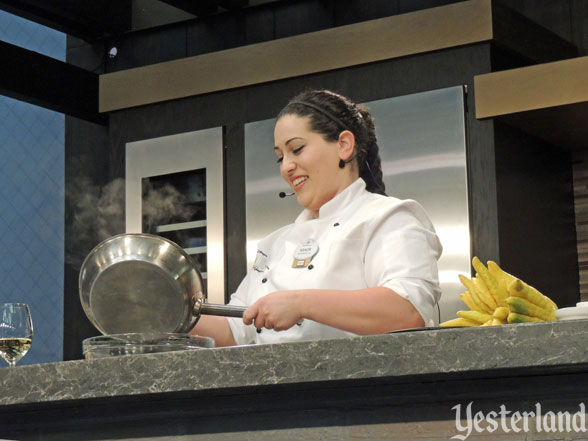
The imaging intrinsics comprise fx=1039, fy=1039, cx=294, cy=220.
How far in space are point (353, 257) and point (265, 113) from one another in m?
1.65

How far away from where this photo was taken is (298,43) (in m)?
3.36

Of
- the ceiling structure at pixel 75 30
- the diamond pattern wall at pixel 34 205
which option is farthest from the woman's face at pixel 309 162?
the diamond pattern wall at pixel 34 205

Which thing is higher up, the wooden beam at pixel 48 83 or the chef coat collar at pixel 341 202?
the wooden beam at pixel 48 83

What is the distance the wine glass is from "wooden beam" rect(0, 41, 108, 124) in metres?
2.01

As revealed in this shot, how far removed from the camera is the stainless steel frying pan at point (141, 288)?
1548 millimetres

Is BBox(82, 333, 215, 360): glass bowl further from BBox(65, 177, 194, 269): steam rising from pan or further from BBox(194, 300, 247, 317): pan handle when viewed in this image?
BBox(65, 177, 194, 269): steam rising from pan

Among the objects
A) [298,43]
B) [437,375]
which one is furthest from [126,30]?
[437,375]

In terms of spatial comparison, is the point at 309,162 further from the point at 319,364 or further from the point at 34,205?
the point at 34,205

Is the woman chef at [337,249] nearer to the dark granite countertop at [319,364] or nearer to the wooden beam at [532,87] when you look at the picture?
the dark granite countertop at [319,364]

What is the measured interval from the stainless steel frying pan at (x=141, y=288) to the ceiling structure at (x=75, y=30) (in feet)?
6.64

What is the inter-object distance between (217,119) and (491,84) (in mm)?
987

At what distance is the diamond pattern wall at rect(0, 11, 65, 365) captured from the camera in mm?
4297

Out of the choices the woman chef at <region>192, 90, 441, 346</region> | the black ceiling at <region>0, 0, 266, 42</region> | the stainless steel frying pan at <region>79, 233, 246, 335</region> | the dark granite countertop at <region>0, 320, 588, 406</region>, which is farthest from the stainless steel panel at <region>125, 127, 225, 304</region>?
the dark granite countertop at <region>0, 320, 588, 406</region>

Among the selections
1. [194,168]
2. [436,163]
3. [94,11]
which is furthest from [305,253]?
[94,11]
